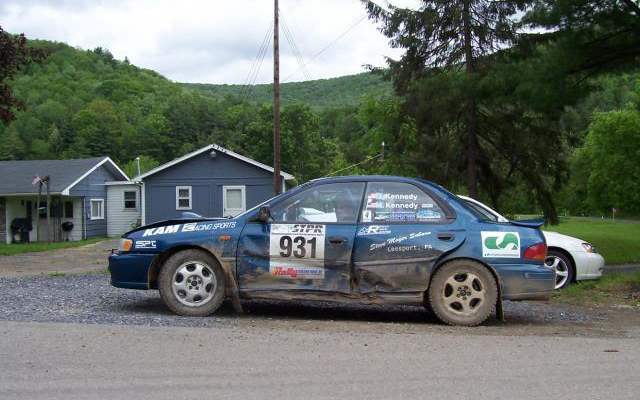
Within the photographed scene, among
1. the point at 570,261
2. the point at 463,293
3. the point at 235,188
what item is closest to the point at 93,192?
the point at 235,188

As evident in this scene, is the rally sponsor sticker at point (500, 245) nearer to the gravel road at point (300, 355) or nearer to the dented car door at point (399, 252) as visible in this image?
the dented car door at point (399, 252)

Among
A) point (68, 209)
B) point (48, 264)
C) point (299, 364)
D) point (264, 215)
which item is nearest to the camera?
point (299, 364)

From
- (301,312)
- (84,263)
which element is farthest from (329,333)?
(84,263)

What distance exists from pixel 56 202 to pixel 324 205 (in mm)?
29395

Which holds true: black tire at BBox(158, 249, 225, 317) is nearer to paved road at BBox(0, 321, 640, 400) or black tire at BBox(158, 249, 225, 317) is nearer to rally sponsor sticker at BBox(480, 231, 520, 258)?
paved road at BBox(0, 321, 640, 400)

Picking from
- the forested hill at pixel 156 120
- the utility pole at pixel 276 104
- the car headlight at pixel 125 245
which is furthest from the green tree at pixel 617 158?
the car headlight at pixel 125 245

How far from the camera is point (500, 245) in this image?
7.21 metres

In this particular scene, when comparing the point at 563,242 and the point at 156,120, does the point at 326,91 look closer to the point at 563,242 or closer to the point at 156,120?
the point at 156,120

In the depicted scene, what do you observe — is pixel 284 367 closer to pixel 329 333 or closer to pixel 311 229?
pixel 329 333

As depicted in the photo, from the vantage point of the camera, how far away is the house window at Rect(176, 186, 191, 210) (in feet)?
99.7

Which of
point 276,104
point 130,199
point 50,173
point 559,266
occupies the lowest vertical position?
point 559,266

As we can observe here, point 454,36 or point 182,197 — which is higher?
point 454,36

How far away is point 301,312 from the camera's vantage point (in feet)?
26.7

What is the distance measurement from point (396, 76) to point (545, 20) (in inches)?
335
